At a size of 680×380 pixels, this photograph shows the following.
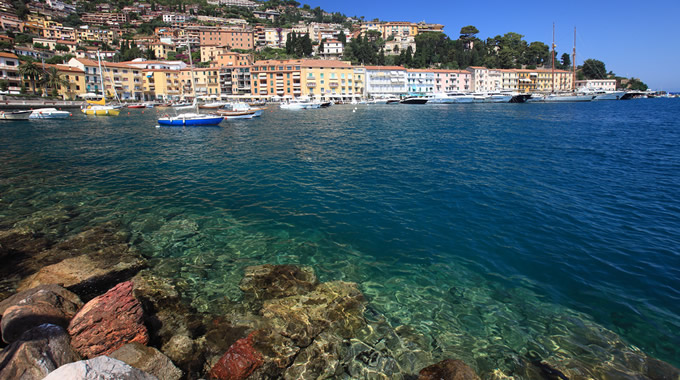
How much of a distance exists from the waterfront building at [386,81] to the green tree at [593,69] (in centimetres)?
8522

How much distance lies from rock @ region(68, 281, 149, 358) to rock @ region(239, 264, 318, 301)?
1.91 metres

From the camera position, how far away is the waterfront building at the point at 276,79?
9469cm

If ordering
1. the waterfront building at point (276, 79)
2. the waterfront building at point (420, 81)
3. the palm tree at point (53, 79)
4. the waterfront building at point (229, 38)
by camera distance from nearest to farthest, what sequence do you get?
1. the palm tree at point (53, 79)
2. the waterfront building at point (276, 79)
3. the waterfront building at point (420, 81)
4. the waterfront building at point (229, 38)

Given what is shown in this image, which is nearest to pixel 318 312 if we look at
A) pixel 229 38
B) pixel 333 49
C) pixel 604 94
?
pixel 604 94

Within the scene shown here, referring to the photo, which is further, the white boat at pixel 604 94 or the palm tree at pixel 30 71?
the white boat at pixel 604 94

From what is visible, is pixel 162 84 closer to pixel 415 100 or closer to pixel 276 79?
pixel 276 79

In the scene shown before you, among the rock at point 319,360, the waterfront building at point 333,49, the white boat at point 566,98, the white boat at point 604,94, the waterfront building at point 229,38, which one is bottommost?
the rock at point 319,360

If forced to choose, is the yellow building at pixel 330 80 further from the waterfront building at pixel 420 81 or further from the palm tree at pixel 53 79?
the palm tree at pixel 53 79

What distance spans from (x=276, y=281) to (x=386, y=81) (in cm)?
10467

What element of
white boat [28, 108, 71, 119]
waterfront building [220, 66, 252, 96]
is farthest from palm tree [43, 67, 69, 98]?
waterfront building [220, 66, 252, 96]

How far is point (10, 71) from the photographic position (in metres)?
65.6

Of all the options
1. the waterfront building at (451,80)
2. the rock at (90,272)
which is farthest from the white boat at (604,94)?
the rock at (90,272)

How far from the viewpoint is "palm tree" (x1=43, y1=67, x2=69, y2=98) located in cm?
6788

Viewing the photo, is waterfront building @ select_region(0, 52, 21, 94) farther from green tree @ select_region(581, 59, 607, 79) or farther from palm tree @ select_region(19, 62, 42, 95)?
green tree @ select_region(581, 59, 607, 79)
